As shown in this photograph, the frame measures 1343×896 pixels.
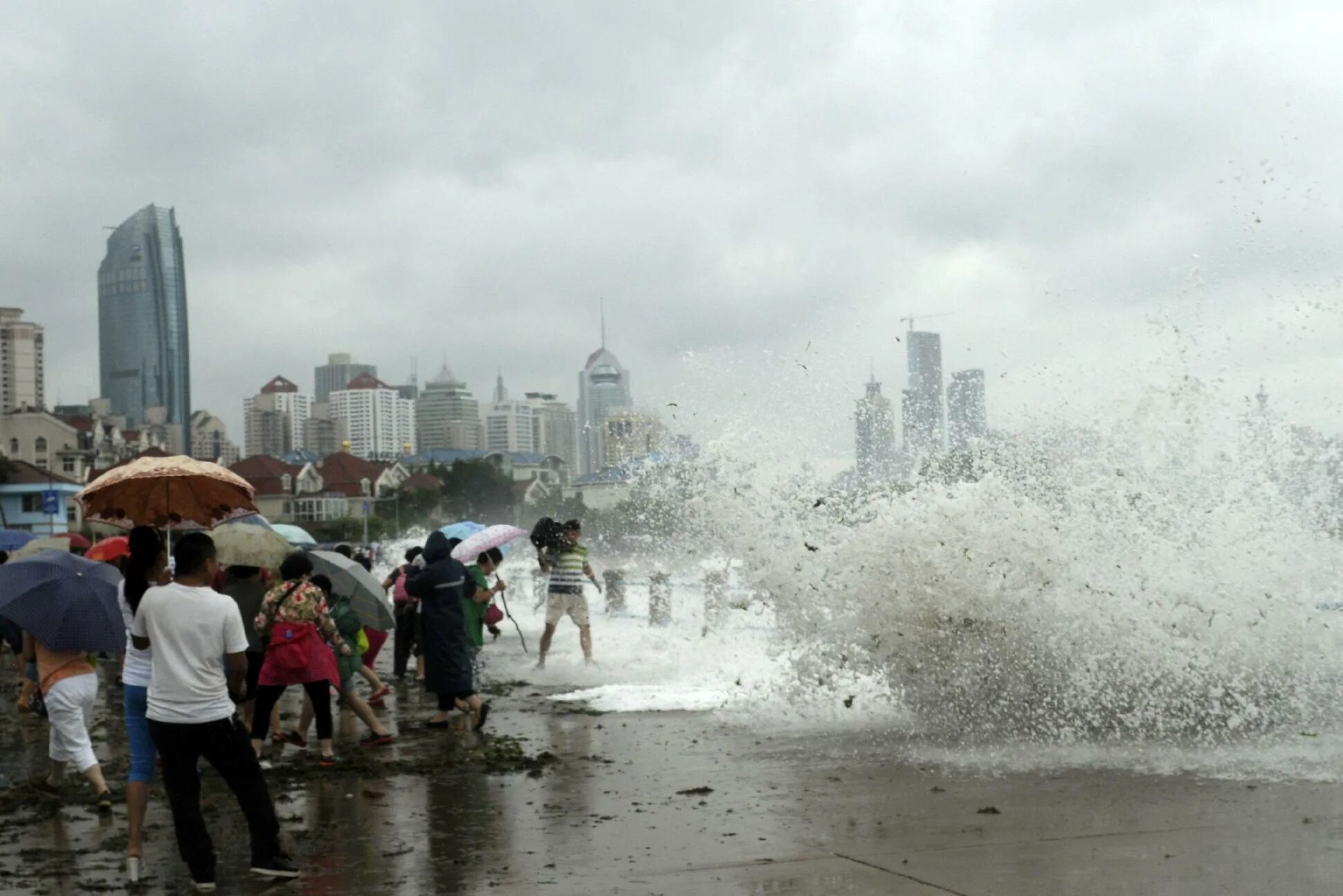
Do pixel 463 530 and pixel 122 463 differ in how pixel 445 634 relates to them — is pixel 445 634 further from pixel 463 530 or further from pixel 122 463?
pixel 122 463

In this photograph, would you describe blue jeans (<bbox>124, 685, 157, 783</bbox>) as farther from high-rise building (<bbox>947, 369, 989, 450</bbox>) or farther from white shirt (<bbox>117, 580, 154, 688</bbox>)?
high-rise building (<bbox>947, 369, 989, 450</bbox>)

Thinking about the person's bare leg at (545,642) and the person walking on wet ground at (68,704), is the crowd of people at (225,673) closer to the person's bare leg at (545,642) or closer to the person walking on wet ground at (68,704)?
the person walking on wet ground at (68,704)

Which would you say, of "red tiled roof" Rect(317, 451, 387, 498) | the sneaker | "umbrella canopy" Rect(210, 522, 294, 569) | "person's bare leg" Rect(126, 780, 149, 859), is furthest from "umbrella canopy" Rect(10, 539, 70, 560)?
"red tiled roof" Rect(317, 451, 387, 498)

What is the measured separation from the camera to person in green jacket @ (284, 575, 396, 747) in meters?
10.9

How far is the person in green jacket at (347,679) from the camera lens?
10906 millimetres

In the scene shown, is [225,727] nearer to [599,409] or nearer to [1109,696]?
[1109,696]

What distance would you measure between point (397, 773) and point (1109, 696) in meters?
5.03

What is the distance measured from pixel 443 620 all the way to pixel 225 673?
209 inches

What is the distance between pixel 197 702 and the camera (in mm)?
6594

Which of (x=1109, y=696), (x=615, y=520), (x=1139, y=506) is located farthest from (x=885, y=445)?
(x=615, y=520)

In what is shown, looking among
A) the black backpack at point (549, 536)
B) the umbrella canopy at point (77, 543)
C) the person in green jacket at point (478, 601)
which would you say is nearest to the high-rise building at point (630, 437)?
the black backpack at point (549, 536)

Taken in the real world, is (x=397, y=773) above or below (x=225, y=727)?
below

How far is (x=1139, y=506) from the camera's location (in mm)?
10625

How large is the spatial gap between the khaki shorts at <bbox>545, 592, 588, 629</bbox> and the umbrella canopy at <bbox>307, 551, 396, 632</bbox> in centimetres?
387
